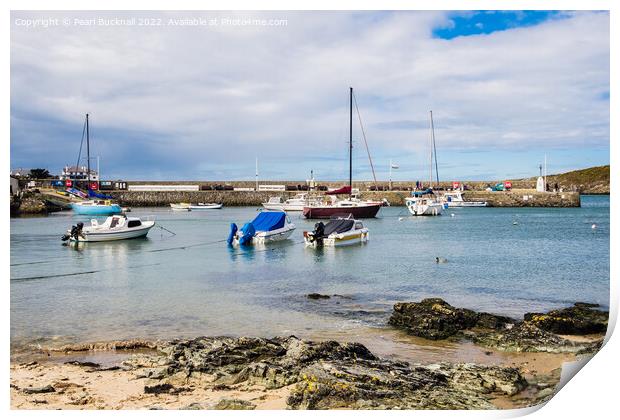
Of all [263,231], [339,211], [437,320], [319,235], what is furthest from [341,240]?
[339,211]

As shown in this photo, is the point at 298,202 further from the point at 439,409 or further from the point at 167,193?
the point at 439,409

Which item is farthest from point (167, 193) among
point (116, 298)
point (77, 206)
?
point (116, 298)

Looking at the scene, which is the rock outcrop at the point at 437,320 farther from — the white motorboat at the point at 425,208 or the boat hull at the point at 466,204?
the boat hull at the point at 466,204

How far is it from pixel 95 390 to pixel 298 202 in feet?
161

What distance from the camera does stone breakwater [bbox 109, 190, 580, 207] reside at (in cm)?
6475

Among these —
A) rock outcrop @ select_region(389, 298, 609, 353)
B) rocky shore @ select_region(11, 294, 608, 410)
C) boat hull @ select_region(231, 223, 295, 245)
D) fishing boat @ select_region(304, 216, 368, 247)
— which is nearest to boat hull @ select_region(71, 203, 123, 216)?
boat hull @ select_region(231, 223, 295, 245)

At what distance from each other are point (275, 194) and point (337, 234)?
150 ft

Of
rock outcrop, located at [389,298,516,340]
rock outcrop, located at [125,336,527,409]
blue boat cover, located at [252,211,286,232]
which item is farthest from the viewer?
blue boat cover, located at [252,211,286,232]

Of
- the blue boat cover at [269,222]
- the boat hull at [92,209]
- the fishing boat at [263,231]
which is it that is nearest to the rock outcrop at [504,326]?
the fishing boat at [263,231]

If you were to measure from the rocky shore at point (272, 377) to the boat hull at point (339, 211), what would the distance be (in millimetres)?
33525

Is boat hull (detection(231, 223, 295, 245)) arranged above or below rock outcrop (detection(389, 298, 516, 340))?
above

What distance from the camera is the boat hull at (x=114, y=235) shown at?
26.0 meters

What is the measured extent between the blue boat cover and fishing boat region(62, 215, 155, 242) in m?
6.35

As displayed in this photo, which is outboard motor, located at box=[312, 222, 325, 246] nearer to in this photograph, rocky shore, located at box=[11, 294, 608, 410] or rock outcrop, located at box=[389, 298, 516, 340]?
rock outcrop, located at box=[389, 298, 516, 340]
